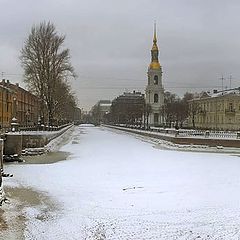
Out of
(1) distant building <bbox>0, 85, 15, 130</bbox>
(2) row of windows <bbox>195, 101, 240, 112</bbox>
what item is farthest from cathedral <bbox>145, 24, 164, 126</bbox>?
(1) distant building <bbox>0, 85, 15, 130</bbox>

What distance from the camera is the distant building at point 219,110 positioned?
83.6 m

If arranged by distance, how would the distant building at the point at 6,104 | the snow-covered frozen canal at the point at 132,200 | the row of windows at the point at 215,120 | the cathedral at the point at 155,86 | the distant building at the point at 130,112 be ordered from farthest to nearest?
the cathedral at the point at 155,86 → the distant building at the point at 130,112 → the row of windows at the point at 215,120 → the distant building at the point at 6,104 → the snow-covered frozen canal at the point at 132,200

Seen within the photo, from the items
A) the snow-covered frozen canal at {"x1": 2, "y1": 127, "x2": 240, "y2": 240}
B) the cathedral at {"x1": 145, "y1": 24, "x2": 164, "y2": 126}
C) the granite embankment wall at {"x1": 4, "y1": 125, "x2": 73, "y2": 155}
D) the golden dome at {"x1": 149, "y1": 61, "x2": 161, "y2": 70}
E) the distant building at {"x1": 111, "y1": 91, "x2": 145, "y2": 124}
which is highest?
the golden dome at {"x1": 149, "y1": 61, "x2": 161, "y2": 70}

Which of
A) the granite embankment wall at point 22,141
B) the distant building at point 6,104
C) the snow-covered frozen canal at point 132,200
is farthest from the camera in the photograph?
the distant building at point 6,104

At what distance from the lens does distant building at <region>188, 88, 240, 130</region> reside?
83.6m

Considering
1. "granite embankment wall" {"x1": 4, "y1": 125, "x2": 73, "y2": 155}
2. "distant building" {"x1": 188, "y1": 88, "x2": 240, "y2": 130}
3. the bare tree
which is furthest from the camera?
"distant building" {"x1": 188, "y1": 88, "x2": 240, "y2": 130}

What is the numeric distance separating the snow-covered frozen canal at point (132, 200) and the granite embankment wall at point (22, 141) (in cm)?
427

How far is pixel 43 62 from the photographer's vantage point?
172ft

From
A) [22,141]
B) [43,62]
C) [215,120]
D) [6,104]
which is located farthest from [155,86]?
[22,141]

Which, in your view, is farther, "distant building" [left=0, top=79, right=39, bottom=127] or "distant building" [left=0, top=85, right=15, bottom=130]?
"distant building" [left=0, top=79, right=39, bottom=127]

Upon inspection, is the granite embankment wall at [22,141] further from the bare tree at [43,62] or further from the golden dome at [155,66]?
the golden dome at [155,66]

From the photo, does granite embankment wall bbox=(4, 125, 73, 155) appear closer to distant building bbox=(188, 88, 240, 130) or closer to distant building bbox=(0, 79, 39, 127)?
distant building bbox=(0, 79, 39, 127)

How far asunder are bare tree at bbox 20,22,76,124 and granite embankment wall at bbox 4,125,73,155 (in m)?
10.7

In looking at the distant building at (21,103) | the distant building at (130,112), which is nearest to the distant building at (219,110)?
the distant building at (130,112)
